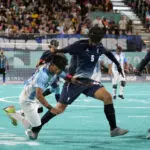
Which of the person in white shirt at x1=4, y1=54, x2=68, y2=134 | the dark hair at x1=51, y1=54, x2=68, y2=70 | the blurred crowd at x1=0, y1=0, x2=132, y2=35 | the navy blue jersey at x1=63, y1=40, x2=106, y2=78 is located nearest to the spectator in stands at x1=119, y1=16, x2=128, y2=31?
the blurred crowd at x1=0, y1=0, x2=132, y2=35

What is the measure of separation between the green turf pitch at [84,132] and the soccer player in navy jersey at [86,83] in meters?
0.40

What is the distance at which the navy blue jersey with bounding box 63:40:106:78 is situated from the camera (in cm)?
1002

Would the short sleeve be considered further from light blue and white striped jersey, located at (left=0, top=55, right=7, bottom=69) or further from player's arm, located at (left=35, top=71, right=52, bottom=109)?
light blue and white striped jersey, located at (left=0, top=55, right=7, bottom=69)

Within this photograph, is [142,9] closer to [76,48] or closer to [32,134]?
[76,48]

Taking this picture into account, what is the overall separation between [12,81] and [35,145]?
20.3 metres

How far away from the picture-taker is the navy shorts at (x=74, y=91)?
997 cm

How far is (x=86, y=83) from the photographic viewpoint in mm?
10070

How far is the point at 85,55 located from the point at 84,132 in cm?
160

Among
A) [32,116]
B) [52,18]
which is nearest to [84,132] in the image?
[32,116]

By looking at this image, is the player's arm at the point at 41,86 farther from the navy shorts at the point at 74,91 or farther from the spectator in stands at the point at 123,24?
the spectator in stands at the point at 123,24

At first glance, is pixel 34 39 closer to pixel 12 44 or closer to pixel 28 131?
pixel 12 44

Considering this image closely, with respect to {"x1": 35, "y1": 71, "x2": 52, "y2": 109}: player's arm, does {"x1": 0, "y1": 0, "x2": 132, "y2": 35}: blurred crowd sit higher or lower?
lower

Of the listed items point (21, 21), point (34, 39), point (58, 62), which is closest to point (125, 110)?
point (58, 62)

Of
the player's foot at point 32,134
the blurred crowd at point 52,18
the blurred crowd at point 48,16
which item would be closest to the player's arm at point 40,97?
the player's foot at point 32,134
